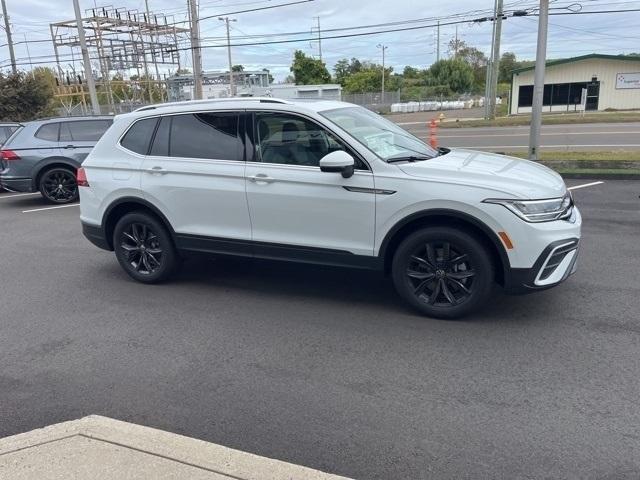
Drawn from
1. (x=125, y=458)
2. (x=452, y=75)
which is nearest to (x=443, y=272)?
(x=125, y=458)

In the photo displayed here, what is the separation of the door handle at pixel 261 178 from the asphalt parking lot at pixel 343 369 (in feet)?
3.82

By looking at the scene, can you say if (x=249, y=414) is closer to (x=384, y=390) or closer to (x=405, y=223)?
(x=384, y=390)

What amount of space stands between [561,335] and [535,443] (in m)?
1.53

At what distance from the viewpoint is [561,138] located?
22.7 m

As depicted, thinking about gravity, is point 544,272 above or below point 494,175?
below

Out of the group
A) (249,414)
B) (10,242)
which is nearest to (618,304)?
(249,414)

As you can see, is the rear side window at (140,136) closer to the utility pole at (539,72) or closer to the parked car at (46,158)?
the parked car at (46,158)

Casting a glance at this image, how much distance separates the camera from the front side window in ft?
16.0

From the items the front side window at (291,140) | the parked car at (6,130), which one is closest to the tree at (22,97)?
the parked car at (6,130)

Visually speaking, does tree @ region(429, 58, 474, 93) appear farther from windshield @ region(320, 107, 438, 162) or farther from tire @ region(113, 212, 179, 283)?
tire @ region(113, 212, 179, 283)

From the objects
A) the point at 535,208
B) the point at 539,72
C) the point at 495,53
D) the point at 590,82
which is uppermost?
the point at 495,53

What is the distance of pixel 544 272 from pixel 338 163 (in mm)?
1855

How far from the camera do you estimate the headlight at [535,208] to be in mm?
4238

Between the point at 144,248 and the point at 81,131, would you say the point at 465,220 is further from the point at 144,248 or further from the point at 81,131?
the point at 81,131
